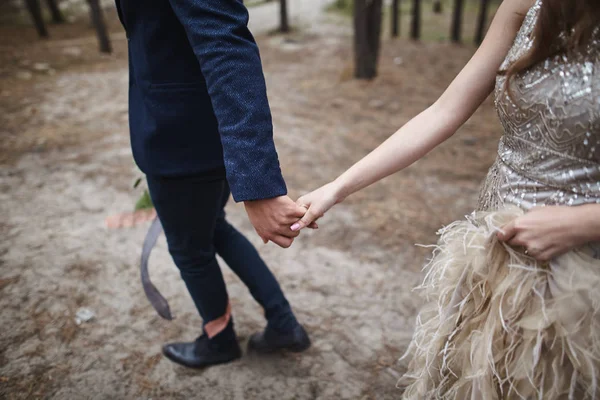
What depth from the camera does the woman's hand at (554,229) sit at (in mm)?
980

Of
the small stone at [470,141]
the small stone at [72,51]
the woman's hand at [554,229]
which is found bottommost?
the small stone at [470,141]

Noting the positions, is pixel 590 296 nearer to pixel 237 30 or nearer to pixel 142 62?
pixel 237 30

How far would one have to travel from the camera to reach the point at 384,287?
257cm

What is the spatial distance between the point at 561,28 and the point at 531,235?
0.49 metres

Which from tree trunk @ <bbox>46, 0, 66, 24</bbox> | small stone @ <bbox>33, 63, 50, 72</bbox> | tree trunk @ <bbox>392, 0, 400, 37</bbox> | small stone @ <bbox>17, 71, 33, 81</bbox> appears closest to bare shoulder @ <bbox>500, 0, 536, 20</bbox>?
small stone @ <bbox>17, 71, 33, 81</bbox>

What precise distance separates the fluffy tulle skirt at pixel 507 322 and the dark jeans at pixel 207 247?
2.71 feet

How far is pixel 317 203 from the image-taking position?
4.71ft

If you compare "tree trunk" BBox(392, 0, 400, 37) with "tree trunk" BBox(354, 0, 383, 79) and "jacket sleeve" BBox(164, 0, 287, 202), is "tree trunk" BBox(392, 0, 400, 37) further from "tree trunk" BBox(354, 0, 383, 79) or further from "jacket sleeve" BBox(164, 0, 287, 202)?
"jacket sleeve" BBox(164, 0, 287, 202)

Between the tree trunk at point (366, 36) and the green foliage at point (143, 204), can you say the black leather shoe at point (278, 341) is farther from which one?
the tree trunk at point (366, 36)

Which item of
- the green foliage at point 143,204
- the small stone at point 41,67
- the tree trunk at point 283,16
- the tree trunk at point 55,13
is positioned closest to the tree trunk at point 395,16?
the tree trunk at point 283,16

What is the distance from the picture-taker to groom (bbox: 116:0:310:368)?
4.00 ft

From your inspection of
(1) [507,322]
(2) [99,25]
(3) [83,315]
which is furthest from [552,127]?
(2) [99,25]

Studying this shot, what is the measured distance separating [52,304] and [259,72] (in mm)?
1804

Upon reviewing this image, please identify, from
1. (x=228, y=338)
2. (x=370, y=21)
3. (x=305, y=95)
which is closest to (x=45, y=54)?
(x=305, y=95)
